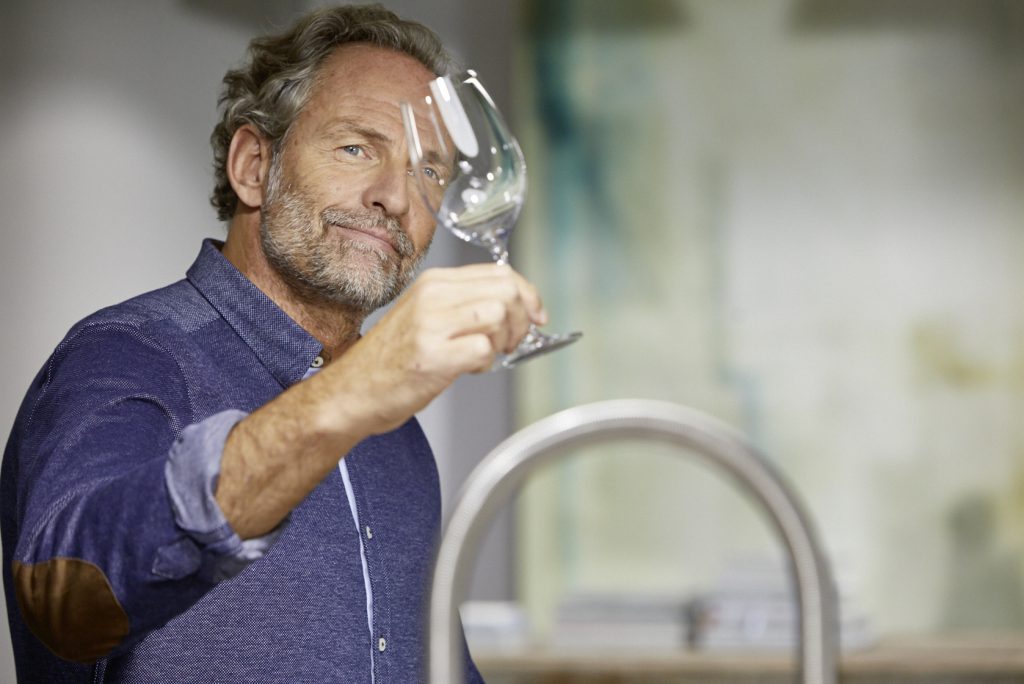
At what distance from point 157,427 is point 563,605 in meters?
1.42

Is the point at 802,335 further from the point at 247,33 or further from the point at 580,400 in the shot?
the point at 247,33

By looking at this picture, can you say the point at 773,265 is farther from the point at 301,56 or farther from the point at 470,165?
the point at 470,165

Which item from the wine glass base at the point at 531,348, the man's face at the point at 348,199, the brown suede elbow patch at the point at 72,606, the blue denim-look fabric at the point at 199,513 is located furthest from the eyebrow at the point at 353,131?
the brown suede elbow patch at the point at 72,606

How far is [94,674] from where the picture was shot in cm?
127

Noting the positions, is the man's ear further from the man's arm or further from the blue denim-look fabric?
the man's arm

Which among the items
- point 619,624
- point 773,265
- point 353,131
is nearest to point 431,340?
point 353,131

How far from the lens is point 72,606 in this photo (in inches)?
38.2

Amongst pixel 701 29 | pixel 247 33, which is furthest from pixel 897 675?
pixel 247 33

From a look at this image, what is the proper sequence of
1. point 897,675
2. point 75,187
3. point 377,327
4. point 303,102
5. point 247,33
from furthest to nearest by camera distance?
point 247,33, point 75,187, point 897,675, point 303,102, point 377,327

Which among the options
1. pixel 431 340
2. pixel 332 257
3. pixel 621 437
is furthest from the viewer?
pixel 332 257

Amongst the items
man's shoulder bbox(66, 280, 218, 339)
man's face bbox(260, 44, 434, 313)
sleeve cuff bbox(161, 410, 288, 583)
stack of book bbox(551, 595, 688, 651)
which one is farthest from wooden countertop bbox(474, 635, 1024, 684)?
sleeve cuff bbox(161, 410, 288, 583)

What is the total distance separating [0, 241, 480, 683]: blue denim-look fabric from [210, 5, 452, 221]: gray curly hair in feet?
0.84

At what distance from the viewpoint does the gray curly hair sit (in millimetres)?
1702

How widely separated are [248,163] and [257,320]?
347 millimetres
